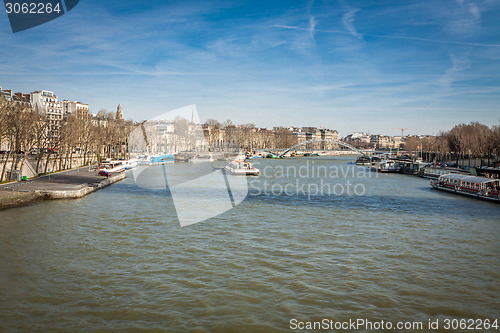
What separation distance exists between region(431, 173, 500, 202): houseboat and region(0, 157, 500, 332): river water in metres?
7.67

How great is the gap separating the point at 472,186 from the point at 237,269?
2237cm

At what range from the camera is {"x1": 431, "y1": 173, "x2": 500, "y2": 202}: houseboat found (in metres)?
24.2

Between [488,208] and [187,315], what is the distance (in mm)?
19842

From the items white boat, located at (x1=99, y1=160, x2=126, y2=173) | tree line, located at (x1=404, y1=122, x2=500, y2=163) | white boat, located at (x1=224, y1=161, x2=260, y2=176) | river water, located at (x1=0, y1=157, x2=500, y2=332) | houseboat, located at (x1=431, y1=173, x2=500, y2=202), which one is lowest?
river water, located at (x1=0, y1=157, x2=500, y2=332)

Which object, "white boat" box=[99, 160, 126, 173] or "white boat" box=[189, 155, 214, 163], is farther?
"white boat" box=[189, 155, 214, 163]

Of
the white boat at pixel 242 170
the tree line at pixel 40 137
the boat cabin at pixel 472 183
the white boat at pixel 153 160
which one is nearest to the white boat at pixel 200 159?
the white boat at pixel 153 160

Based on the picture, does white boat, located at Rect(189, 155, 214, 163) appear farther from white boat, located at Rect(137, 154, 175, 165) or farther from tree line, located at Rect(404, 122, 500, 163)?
tree line, located at Rect(404, 122, 500, 163)

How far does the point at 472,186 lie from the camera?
26.2 m

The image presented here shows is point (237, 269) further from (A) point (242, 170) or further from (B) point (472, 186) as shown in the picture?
(A) point (242, 170)

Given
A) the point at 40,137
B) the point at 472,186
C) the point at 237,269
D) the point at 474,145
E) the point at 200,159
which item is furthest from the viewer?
the point at 200,159

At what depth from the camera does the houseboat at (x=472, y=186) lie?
79.5 ft

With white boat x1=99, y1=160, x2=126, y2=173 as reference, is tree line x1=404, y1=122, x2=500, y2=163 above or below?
above

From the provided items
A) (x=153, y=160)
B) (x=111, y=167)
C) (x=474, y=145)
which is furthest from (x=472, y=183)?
(x=153, y=160)

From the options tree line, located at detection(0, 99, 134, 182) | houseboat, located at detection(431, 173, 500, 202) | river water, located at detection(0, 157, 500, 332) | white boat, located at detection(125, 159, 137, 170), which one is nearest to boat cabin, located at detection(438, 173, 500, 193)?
houseboat, located at detection(431, 173, 500, 202)
